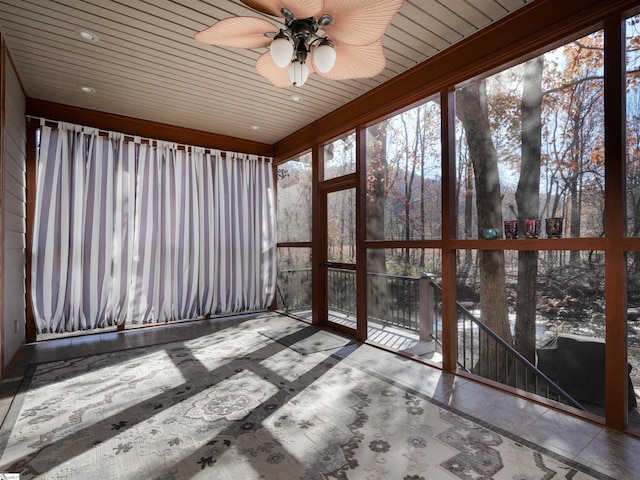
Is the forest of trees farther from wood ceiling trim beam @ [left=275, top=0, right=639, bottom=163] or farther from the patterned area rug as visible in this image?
the patterned area rug

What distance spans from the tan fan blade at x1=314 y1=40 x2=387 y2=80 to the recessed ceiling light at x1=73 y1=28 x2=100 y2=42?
187cm

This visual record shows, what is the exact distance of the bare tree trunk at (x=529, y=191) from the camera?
2680mm

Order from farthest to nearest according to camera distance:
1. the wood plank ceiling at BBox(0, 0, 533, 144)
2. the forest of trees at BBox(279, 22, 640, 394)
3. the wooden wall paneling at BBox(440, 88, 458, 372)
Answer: the wooden wall paneling at BBox(440, 88, 458, 372)
the wood plank ceiling at BBox(0, 0, 533, 144)
the forest of trees at BBox(279, 22, 640, 394)

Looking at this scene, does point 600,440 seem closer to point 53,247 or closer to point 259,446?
point 259,446

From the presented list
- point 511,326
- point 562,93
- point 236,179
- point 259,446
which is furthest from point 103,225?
point 562,93

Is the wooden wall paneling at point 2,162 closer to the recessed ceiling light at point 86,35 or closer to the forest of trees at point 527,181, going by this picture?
the recessed ceiling light at point 86,35

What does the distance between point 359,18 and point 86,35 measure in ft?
7.68

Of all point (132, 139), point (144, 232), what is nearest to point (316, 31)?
point (132, 139)

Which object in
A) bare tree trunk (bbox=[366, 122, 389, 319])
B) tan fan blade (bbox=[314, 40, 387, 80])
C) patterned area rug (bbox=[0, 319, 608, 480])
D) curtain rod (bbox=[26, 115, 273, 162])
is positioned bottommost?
patterned area rug (bbox=[0, 319, 608, 480])

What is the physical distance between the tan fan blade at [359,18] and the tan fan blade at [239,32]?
1.15 feet

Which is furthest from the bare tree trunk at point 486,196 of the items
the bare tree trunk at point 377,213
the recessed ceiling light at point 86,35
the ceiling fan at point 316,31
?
the recessed ceiling light at point 86,35

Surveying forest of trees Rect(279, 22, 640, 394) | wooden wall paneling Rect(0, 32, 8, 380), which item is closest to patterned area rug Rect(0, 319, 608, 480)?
wooden wall paneling Rect(0, 32, 8, 380)

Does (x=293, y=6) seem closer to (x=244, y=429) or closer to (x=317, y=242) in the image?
(x=244, y=429)

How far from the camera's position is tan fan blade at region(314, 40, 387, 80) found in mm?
2061
